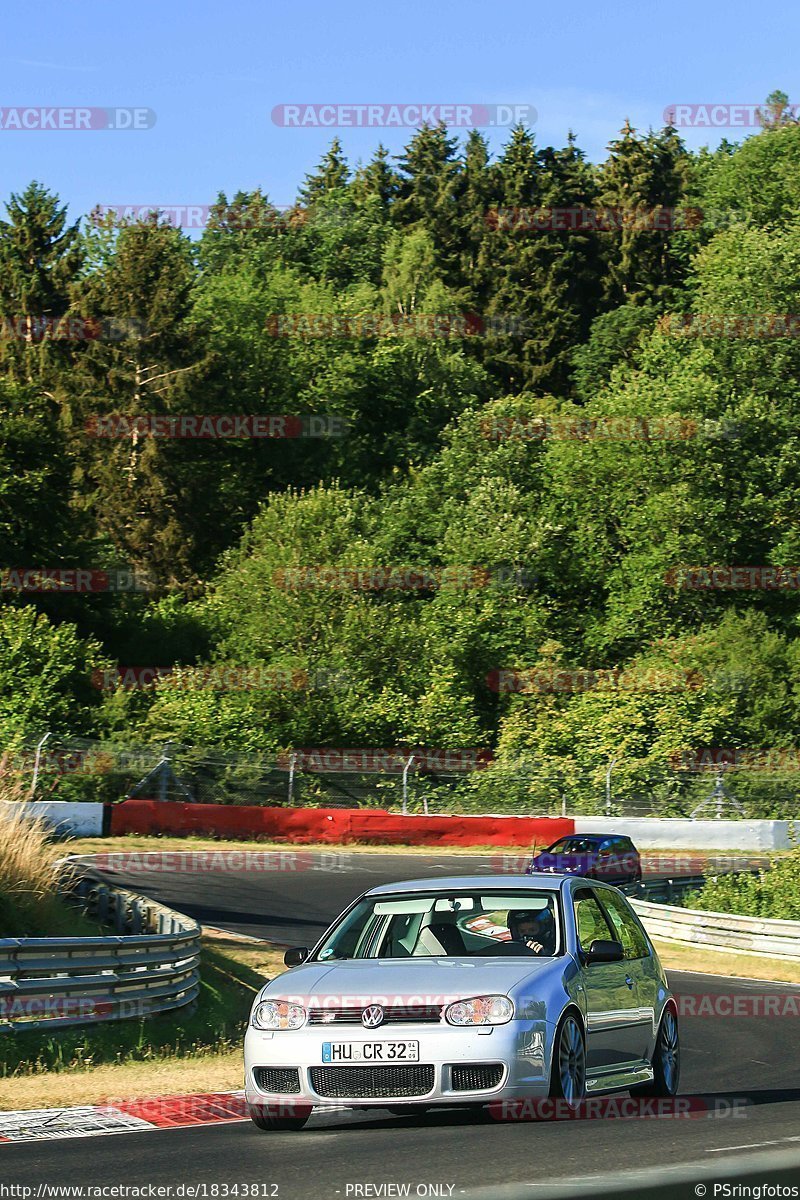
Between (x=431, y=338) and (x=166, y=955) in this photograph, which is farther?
(x=431, y=338)

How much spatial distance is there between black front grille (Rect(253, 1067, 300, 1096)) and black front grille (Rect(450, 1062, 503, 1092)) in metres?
0.87

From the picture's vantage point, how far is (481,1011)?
8.45m

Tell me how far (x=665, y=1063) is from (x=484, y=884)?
179 cm

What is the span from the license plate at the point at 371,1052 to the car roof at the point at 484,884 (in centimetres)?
148

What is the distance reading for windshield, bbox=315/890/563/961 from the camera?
9555 millimetres

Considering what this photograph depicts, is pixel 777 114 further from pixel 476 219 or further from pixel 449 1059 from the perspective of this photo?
pixel 449 1059

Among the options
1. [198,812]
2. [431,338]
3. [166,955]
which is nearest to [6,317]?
[431,338]

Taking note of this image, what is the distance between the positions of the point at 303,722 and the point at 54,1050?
116ft

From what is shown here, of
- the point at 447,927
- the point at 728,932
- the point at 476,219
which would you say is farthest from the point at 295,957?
the point at 476,219

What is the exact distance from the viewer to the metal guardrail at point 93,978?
12.9m

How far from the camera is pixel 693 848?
1612 inches

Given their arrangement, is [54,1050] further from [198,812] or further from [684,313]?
[684,313]

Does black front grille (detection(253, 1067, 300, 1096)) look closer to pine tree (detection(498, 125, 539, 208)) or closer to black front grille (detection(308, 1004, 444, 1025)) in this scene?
black front grille (detection(308, 1004, 444, 1025))

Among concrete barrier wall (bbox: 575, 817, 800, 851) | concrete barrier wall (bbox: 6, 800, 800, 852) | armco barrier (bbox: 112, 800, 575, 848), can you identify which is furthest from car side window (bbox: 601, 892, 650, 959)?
concrete barrier wall (bbox: 575, 817, 800, 851)
